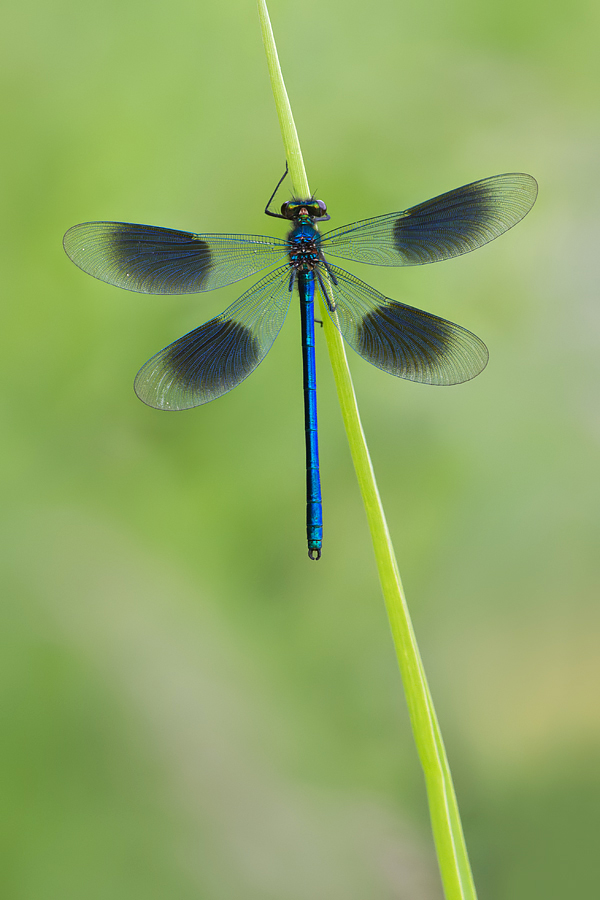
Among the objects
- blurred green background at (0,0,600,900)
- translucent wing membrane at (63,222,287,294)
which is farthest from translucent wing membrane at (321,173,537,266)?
blurred green background at (0,0,600,900)

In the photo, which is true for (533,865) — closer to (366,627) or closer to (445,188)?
(366,627)

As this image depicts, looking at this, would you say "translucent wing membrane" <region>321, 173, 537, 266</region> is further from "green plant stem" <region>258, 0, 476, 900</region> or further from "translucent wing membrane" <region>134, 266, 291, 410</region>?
"green plant stem" <region>258, 0, 476, 900</region>

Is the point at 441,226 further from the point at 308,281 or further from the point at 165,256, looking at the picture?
the point at 165,256

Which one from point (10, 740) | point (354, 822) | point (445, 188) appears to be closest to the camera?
point (10, 740)

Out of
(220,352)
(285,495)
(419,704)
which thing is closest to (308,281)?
(220,352)

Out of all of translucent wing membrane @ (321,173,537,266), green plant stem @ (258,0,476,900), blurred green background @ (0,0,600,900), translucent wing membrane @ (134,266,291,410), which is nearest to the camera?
green plant stem @ (258,0,476,900)

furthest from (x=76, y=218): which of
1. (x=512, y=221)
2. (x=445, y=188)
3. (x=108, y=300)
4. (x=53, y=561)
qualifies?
(x=512, y=221)

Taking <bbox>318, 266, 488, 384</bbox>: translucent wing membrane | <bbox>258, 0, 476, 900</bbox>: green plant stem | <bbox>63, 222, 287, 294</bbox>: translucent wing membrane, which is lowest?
<bbox>258, 0, 476, 900</bbox>: green plant stem
